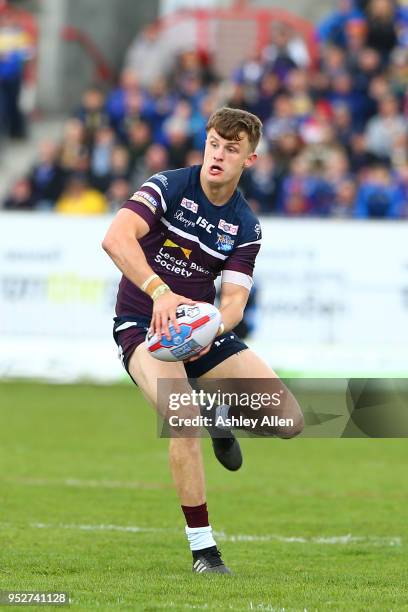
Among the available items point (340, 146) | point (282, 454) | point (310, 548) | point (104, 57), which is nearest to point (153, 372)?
point (310, 548)

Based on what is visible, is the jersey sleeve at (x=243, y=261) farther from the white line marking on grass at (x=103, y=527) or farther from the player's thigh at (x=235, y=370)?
the white line marking on grass at (x=103, y=527)

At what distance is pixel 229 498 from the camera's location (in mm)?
10938

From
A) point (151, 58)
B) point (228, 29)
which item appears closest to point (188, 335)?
point (151, 58)

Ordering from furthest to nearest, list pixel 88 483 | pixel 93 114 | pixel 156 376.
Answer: pixel 93 114 → pixel 88 483 → pixel 156 376

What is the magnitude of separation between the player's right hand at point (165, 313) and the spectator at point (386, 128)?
41.8 ft

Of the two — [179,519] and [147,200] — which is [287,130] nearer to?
[179,519]

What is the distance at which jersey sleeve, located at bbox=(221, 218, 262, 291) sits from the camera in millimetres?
8078

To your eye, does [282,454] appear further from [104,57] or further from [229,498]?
Answer: [104,57]

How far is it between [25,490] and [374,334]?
24.2 feet

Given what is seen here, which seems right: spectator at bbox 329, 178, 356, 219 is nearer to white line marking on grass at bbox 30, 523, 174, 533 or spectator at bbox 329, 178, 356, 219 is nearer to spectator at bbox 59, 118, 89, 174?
spectator at bbox 59, 118, 89, 174

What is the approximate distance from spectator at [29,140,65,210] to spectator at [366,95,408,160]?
4.74 meters

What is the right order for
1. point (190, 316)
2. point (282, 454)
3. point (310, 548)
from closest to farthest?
point (190, 316) < point (310, 548) < point (282, 454)

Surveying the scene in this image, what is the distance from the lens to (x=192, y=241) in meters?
8.04

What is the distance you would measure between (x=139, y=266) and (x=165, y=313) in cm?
34
